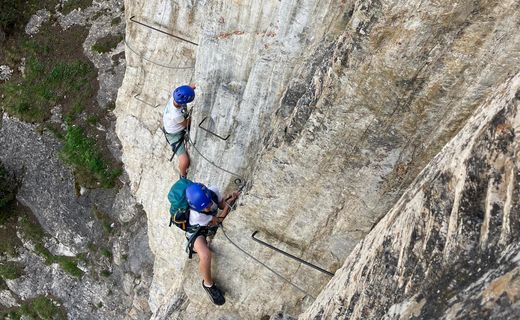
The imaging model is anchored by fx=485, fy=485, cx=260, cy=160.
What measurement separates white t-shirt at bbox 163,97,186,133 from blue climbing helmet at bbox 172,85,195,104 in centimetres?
61

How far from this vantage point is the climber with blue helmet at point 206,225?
9.99 meters

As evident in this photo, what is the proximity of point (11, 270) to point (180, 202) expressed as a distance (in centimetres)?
1633

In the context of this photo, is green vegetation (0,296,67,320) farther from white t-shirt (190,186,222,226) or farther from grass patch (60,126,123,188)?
white t-shirt (190,186,222,226)

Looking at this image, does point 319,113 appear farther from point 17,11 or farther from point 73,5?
point 17,11

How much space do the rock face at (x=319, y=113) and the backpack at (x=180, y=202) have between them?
0.94 metres

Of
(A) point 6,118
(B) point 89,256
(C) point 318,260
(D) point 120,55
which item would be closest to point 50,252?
(B) point 89,256

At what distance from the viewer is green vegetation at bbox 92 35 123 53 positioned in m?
20.7

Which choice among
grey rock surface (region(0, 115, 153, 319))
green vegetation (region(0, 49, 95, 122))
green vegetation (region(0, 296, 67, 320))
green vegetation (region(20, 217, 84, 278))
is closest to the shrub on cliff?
grey rock surface (region(0, 115, 153, 319))

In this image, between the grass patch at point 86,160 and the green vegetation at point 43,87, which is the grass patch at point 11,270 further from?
the green vegetation at point 43,87

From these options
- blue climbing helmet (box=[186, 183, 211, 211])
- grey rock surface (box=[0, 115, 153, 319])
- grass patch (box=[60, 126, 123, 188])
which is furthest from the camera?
grass patch (box=[60, 126, 123, 188])

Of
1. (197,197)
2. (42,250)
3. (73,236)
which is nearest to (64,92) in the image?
(73,236)

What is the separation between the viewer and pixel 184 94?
1133 centimetres

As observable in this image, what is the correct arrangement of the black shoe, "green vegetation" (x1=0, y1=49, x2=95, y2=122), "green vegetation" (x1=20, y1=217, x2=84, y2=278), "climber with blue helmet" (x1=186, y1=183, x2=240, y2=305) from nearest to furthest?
"climber with blue helmet" (x1=186, y1=183, x2=240, y2=305) < the black shoe < "green vegetation" (x1=20, y1=217, x2=84, y2=278) < "green vegetation" (x1=0, y1=49, x2=95, y2=122)

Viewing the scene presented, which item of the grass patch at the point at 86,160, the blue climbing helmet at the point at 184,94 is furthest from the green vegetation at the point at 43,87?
the blue climbing helmet at the point at 184,94
